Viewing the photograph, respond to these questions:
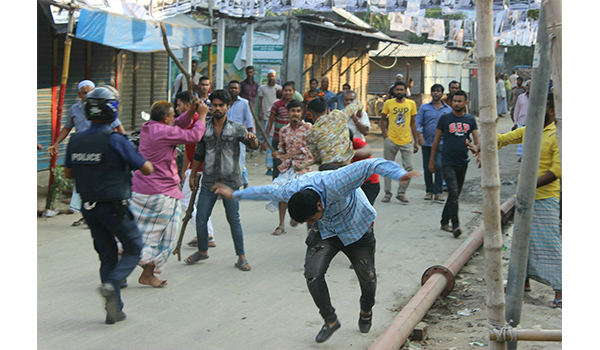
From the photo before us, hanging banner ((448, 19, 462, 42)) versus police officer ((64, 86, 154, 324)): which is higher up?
hanging banner ((448, 19, 462, 42))

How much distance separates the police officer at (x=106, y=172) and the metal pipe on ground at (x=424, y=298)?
202cm

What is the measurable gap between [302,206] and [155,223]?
2.10 meters

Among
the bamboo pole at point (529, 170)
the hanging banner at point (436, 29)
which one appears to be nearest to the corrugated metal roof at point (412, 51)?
the hanging banner at point (436, 29)

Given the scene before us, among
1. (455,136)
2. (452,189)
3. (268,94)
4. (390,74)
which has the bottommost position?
(452,189)

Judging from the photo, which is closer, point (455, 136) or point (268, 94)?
point (455, 136)

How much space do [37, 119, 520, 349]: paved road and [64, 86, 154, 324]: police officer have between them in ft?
1.44

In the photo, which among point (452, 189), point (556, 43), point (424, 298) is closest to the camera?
point (556, 43)

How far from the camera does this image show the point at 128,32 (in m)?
8.70

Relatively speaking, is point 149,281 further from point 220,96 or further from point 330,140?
point 330,140

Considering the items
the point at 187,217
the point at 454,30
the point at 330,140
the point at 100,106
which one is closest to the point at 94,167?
the point at 100,106

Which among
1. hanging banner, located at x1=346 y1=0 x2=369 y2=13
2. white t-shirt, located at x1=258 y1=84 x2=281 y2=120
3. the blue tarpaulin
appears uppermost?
hanging banner, located at x1=346 y1=0 x2=369 y2=13

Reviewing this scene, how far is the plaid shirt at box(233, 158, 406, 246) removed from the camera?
3.67m

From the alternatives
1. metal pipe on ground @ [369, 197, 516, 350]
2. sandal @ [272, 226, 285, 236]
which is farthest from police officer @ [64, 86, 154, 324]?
sandal @ [272, 226, 285, 236]

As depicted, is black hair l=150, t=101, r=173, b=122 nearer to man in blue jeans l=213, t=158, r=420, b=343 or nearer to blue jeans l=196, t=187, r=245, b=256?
blue jeans l=196, t=187, r=245, b=256
